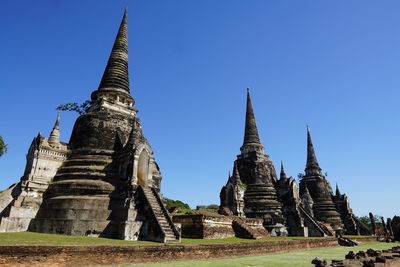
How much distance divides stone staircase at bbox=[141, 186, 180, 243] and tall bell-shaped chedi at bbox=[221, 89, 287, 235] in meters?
14.5

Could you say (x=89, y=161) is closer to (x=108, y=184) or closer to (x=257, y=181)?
(x=108, y=184)

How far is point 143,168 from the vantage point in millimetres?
18375

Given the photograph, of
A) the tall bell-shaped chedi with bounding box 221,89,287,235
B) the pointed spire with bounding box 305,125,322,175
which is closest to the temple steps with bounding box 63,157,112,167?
the tall bell-shaped chedi with bounding box 221,89,287,235

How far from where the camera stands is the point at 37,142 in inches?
733

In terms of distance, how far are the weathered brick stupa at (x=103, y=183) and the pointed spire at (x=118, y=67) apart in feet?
2.10

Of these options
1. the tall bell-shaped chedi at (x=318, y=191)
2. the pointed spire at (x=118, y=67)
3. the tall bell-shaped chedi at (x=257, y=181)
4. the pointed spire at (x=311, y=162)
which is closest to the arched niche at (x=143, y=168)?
the pointed spire at (x=118, y=67)

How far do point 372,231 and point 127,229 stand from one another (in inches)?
1404

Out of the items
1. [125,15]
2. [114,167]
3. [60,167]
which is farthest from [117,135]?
[125,15]

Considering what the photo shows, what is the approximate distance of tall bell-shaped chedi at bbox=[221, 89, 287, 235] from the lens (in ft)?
94.1

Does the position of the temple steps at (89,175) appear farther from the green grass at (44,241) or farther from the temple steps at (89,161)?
the green grass at (44,241)

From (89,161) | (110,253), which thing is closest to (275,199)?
(89,161)

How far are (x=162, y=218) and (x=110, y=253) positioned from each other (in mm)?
5285

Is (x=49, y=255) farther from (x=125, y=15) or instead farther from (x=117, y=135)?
(x=125, y=15)

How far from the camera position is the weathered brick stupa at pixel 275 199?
28.6m
